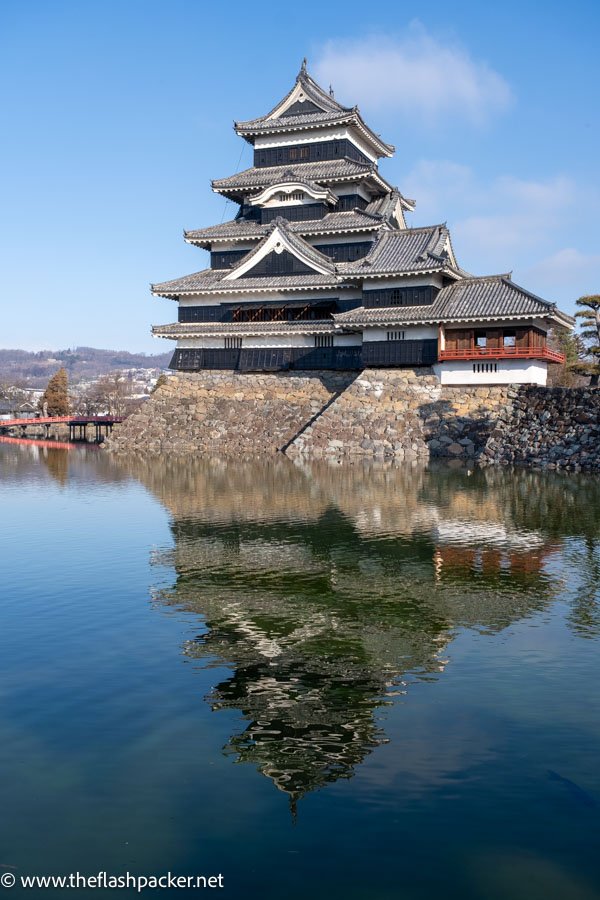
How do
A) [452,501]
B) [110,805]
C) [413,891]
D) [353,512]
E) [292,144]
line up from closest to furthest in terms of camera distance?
[413,891] → [110,805] → [353,512] → [452,501] → [292,144]

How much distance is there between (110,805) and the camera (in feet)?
21.6

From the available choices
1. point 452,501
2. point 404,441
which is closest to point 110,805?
point 452,501

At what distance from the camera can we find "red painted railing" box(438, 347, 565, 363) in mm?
38469

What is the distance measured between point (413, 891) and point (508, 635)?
598cm

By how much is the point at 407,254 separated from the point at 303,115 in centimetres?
1641

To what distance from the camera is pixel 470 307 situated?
39.0 meters

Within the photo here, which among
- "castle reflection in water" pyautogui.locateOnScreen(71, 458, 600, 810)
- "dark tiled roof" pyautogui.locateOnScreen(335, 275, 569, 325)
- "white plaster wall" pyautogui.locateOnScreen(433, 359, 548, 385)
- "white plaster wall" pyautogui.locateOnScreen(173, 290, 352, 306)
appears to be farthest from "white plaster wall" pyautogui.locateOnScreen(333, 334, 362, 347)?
"castle reflection in water" pyautogui.locateOnScreen(71, 458, 600, 810)

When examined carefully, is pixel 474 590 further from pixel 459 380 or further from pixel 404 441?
pixel 459 380

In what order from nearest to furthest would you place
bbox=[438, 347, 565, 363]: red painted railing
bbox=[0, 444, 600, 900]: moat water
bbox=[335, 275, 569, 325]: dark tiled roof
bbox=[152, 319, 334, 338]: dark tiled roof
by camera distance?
bbox=[0, 444, 600, 900]: moat water, bbox=[335, 275, 569, 325]: dark tiled roof, bbox=[438, 347, 565, 363]: red painted railing, bbox=[152, 319, 334, 338]: dark tiled roof

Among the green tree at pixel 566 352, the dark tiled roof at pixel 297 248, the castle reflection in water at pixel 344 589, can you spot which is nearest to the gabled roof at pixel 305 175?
the dark tiled roof at pixel 297 248

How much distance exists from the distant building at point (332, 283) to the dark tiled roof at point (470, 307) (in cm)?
7

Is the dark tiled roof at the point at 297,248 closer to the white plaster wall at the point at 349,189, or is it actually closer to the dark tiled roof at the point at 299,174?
the dark tiled roof at the point at 299,174

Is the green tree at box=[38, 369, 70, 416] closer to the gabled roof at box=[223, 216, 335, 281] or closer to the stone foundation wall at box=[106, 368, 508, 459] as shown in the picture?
the stone foundation wall at box=[106, 368, 508, 459]

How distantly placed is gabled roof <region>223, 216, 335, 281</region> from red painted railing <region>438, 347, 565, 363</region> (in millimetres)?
9366
